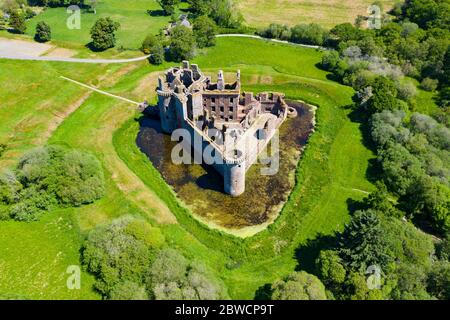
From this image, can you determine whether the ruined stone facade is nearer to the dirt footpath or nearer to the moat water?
the moat water

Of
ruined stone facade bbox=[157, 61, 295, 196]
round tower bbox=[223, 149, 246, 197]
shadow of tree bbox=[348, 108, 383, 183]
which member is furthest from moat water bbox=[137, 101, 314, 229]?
shadow of tree bbox=[348, 108, 383, 183]

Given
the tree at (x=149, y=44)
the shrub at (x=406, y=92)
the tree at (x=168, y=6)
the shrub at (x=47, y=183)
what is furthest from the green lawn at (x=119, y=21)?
the shrub at (x=406, y=92)

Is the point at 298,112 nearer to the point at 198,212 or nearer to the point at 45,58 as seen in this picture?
the point at 198,212

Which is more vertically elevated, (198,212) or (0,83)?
(0,83)
